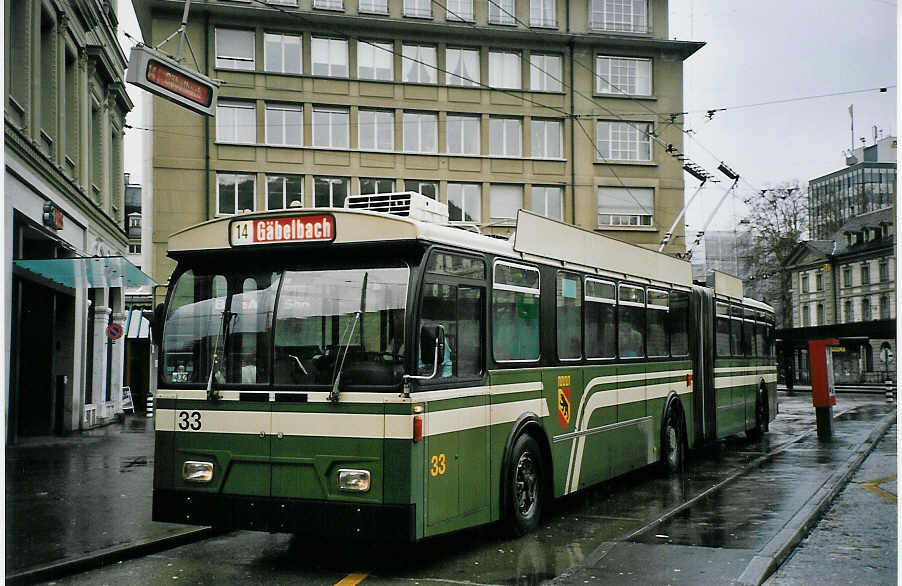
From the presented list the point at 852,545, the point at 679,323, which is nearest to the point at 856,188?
the point at 679,323

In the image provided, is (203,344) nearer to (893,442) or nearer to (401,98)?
(893,442)

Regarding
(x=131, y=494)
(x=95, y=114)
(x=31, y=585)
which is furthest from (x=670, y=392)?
(x=95, y=114)

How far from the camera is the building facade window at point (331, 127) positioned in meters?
40.2

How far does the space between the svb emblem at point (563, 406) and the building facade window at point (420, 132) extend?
Answer: 3161 centimetres

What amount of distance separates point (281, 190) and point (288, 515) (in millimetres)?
32928

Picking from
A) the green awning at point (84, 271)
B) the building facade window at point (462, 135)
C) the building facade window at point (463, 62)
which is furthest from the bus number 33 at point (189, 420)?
the building facade window at point (462, 135)

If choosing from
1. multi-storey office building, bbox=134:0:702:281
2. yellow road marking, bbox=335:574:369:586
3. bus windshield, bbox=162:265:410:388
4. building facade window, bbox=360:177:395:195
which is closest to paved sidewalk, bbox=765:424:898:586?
yellow road marking, bbox=335:574:369:586

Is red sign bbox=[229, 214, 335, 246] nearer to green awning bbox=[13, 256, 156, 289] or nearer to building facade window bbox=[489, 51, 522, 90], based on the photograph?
green awning bbox=[13, 256, 156, 289]

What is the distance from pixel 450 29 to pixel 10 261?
25549mm

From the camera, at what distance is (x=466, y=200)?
4188 centimetres

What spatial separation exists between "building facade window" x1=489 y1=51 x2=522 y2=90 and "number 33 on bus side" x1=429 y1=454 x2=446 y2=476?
1295 inches

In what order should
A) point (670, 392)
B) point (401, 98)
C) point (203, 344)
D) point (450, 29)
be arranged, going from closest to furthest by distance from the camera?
point (203, 344) < point (670, 392) < point (450, 29) < point (401, 98)

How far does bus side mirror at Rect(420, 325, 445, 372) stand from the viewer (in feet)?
25.4

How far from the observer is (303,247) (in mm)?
8031
